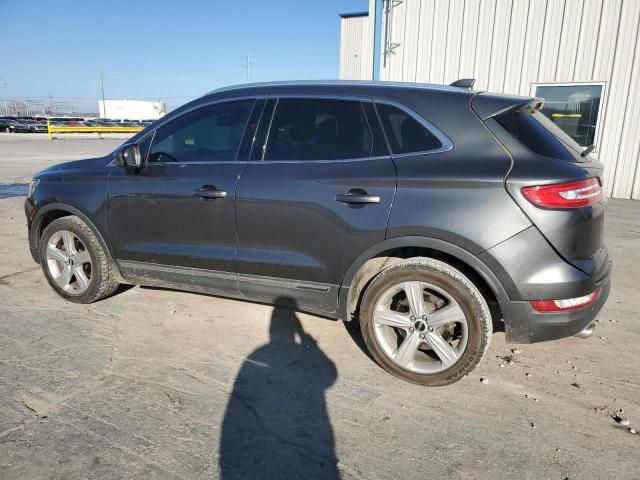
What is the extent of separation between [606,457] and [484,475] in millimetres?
660

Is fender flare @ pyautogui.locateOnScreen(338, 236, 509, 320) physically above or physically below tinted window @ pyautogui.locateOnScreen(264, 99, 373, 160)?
below

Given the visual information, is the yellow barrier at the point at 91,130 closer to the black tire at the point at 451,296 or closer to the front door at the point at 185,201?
the front door at the point at 185,201

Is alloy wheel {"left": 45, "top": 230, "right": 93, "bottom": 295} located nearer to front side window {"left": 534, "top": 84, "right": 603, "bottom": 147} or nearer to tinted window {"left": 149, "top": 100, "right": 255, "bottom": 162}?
tinted window {"left": 149, "top": 100, "right": 255, "bottom": 162}

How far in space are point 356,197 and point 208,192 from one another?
1.13 metres

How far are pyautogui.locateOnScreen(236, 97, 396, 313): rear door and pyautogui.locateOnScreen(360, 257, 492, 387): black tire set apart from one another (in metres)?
0.25

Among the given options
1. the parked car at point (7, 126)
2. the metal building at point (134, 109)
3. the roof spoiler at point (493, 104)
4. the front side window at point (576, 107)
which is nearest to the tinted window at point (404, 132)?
the roof spoiler at point (493, 104)

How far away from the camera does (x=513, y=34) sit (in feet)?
A: 32.2

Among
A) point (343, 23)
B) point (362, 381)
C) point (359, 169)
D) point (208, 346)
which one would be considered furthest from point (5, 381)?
point (343, 23)

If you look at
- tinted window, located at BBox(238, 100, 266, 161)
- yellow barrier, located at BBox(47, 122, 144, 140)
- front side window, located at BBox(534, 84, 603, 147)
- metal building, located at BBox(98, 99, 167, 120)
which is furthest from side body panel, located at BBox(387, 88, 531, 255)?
metal building, located at BBox(98, 99, 167, 120)

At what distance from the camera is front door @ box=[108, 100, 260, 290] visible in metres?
3.44

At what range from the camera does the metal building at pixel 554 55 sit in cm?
907

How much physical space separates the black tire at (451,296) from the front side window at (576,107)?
8102 millimetres

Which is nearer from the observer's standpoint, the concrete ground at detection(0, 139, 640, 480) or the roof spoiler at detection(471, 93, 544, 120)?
the concrete ground at detection(0, 139, 640, 480)

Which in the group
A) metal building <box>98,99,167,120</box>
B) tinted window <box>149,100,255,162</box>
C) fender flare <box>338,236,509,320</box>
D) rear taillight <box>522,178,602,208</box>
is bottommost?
fender flare <box>338,236,509,320</box>
